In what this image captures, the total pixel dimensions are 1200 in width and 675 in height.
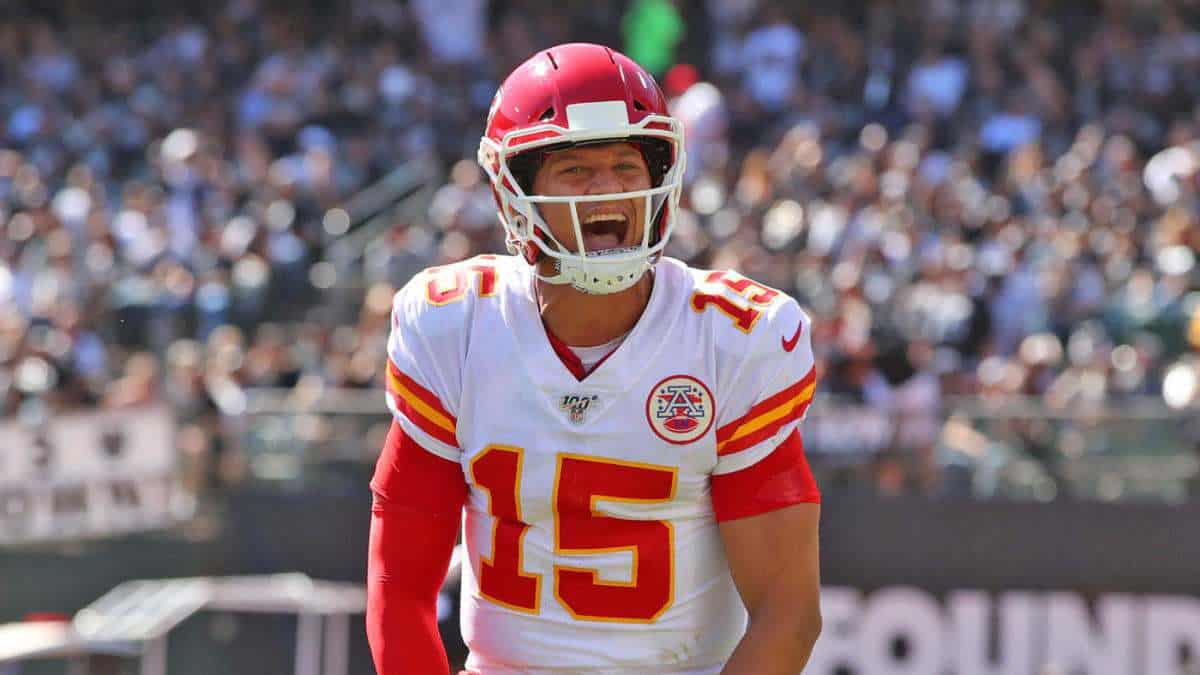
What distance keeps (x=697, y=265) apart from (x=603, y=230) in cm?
761

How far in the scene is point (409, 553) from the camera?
313cm

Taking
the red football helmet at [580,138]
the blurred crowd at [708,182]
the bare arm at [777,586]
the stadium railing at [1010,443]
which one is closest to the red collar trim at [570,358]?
the red football helmet at [580,138]

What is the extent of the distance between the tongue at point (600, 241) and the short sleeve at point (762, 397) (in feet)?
0.97

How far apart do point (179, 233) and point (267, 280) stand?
1.14 meters

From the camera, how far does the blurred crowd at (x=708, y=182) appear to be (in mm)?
10148

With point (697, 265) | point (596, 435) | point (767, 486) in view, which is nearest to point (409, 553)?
point (596, 435)

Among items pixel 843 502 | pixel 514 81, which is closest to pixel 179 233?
pixel 843 502

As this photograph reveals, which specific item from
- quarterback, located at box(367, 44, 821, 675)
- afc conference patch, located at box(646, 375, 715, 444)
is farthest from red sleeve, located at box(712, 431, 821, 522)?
afc conference patch, located at box(646, 375, 715, 444)

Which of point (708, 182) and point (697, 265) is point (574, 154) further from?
point (708, 182)

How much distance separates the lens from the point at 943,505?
27.7ft

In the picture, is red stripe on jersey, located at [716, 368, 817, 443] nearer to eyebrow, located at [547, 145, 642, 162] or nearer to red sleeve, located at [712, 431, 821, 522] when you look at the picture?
red sleeve, located at [712, 431, 821, 522]

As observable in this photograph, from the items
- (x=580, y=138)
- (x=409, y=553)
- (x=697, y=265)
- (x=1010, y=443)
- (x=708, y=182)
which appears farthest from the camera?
(x=708, y=182)

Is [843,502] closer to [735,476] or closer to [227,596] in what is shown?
[227,596]

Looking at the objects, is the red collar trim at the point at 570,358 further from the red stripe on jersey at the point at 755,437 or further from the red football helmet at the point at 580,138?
the red stripe on jersey at the point at 755,437
